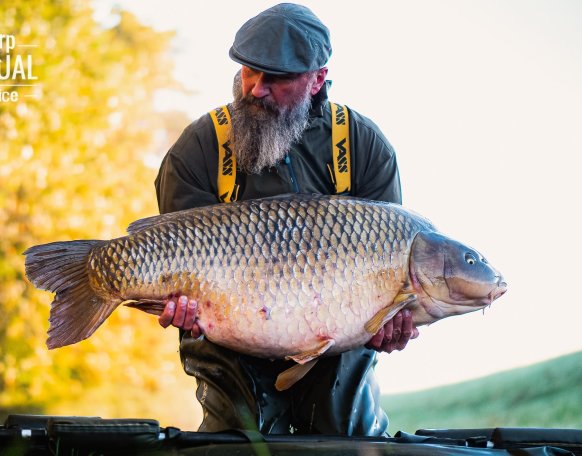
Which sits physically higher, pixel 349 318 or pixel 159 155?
pixel 159 155

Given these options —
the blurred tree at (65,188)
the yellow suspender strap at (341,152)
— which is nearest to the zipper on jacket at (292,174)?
the yellow suspender strap at (341,152)

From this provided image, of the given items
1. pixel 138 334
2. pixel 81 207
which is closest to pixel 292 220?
pixel 81 207

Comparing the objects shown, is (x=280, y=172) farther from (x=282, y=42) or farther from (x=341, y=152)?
(x=282, y=42)

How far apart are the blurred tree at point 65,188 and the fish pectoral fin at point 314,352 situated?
380 centimetres

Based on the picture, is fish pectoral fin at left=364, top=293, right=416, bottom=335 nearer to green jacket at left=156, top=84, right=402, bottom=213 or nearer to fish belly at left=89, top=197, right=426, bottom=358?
fish belly at left=89, top=197, right=426, bottom=358

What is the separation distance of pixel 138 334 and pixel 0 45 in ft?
6.79

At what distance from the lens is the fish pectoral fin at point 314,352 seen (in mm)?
2242

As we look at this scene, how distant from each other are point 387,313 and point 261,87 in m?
0.73

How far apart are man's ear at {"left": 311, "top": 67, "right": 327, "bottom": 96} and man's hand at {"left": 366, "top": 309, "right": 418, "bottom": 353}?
732 mm

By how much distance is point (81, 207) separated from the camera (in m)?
5.87

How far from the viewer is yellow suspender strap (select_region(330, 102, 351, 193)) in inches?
103

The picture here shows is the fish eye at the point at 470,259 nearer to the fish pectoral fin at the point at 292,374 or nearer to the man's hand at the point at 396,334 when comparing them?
the man's hand at the point at 396,334

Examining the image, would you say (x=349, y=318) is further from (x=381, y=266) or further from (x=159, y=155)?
(x=159, y=155)

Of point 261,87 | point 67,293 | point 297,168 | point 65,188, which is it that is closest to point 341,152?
point 297,168
